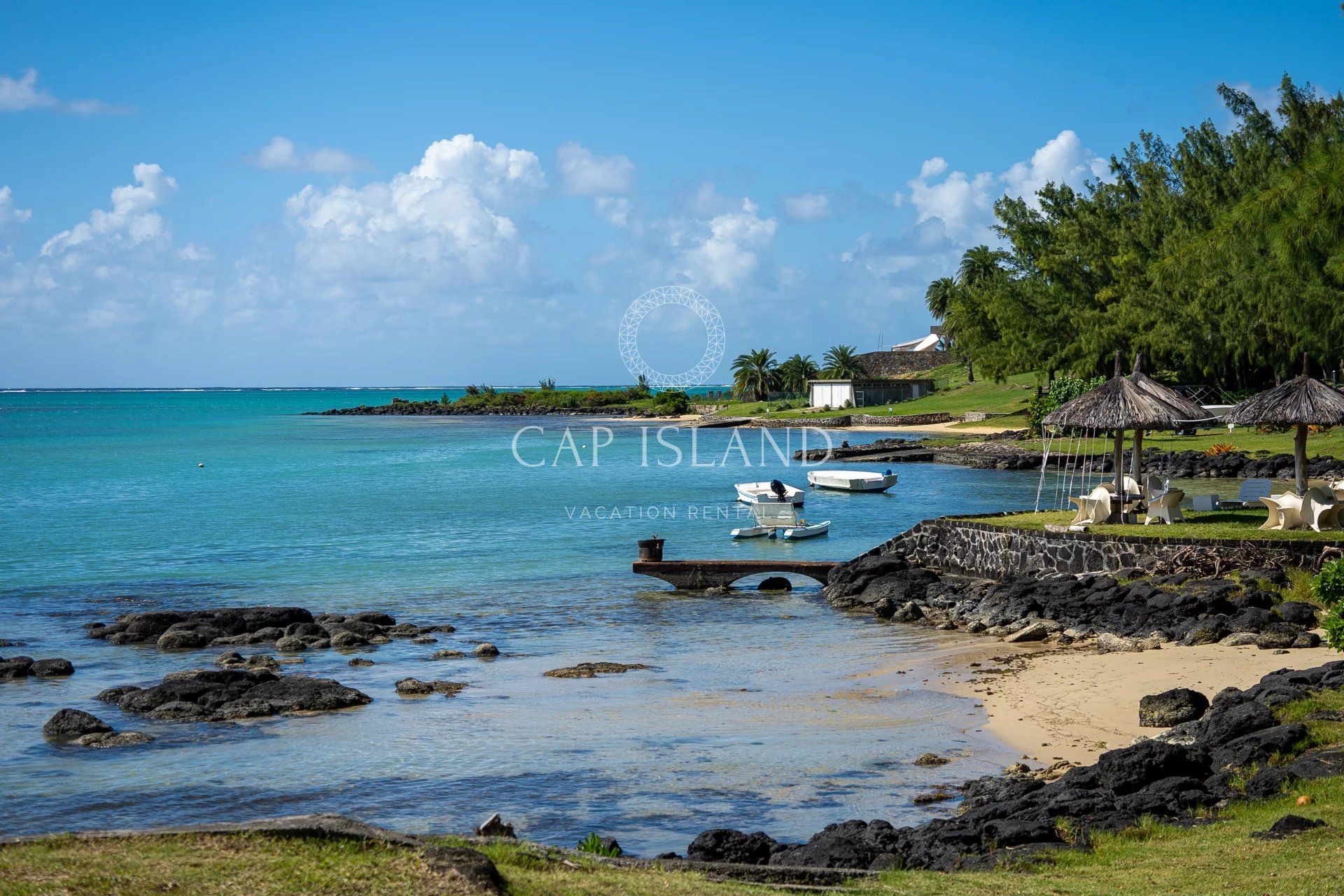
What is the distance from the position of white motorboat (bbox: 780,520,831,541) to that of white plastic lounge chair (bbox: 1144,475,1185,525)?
1382cm

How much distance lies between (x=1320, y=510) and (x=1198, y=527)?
222 centimetres

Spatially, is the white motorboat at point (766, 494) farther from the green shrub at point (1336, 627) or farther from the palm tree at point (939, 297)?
the palm tree at point (939, 297)

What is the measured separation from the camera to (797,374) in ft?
425

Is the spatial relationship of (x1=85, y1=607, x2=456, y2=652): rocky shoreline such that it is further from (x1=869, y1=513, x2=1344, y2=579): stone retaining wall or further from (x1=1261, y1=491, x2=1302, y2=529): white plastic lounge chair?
(x1=1261, y1=491, x2=1302, y2=529): white plastic lounge chair

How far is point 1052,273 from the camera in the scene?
223ft

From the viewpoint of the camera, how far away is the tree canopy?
42719mm

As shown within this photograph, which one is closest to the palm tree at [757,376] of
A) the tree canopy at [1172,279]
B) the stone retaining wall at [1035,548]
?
the tree canopy at [1172,279]

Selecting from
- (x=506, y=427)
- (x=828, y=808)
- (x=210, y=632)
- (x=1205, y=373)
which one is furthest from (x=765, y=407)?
(x=828, y=808)

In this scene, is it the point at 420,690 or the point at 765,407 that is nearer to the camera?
the point at 420,690

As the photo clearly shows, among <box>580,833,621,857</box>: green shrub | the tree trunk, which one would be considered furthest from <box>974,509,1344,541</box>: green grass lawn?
<box>580,833,621,857</box>: green shrub

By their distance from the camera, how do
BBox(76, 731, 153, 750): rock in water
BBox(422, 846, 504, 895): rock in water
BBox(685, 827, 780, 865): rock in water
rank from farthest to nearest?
BBox(76, 731, 153, 750): rock in water
BBox(685, 827, 780, 865): rock in water
BBox(422, 846, 504, 895): rock in water

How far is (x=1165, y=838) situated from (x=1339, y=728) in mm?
3185

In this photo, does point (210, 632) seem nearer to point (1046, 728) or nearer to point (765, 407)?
point (1046, 728)

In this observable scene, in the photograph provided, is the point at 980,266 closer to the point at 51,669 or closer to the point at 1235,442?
the point at 1235,442
